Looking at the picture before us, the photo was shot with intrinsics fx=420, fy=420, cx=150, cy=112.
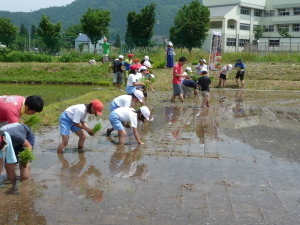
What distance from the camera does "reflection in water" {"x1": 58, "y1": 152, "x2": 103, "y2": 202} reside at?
18.5 ft

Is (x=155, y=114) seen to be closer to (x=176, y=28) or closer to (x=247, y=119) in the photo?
(x=247, y=119)

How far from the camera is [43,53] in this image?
33.4 meters

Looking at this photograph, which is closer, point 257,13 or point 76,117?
point 76,117

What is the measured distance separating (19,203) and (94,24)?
33026mm

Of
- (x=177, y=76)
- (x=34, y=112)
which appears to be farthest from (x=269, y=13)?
(x=34, y=112)

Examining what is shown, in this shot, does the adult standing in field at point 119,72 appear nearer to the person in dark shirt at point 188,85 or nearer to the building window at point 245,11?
the person in dark shirt at point 188,85

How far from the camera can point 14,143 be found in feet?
19.4

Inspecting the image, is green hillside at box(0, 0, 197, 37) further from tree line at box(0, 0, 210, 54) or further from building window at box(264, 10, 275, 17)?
tree line at box(0, 0, 210, 54)

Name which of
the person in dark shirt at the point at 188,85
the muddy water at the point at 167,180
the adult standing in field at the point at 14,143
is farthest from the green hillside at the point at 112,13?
the adult standing in field at the point at 14,143

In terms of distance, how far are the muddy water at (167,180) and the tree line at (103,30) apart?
25.3m

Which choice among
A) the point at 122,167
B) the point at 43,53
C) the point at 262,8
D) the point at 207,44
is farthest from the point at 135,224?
the point at 262,8

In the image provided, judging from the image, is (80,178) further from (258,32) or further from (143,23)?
(258,32)

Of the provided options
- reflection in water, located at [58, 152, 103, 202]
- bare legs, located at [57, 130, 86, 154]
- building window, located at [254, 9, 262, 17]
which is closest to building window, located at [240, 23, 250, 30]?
building window, located at [254, 9, 262, 17]

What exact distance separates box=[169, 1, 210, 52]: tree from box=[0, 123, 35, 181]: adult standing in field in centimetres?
4040
